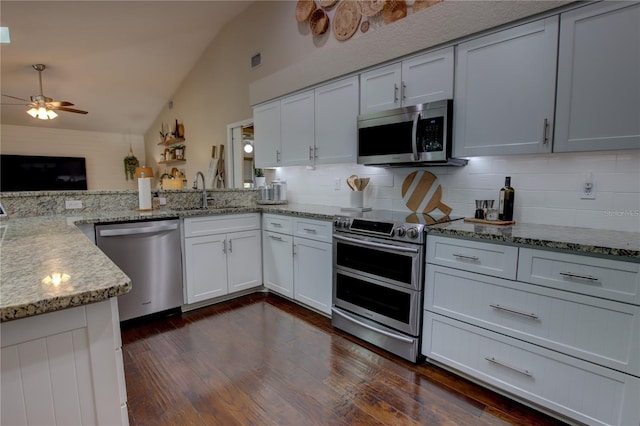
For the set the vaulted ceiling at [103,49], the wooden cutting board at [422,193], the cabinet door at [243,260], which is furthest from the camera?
the vaulted ceiling at [103,49]

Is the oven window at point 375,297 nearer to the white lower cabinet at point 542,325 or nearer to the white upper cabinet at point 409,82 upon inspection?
the white lower cabinet at point 542,325

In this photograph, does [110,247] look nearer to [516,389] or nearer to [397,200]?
[397,200]

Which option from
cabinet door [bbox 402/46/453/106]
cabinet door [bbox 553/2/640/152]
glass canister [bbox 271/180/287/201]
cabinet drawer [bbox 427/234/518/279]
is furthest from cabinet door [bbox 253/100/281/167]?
cabinet door [bbox 553/2/640/152]

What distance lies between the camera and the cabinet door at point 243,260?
315 cm

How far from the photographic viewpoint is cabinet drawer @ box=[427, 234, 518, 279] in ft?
5.56

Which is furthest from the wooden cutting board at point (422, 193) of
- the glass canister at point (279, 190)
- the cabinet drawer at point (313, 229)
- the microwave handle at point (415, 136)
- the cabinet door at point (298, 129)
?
the glass canister at point (279, 190)

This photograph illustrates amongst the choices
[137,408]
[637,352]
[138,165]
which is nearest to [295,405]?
[137,408]

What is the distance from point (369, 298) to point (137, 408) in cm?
157

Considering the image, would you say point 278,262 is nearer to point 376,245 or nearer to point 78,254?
point 376,245

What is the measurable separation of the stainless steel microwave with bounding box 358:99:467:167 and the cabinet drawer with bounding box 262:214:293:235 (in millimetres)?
923

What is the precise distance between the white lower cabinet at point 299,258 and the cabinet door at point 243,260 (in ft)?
0.28

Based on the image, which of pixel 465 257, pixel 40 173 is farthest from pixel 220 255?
pixel 40 173

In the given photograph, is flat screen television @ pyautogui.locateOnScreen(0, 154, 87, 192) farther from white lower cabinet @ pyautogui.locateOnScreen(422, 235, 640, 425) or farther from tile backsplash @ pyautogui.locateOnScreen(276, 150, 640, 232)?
white lower cabinet @ pyautogui.locateOnScreen(422, 235, 640, 425)

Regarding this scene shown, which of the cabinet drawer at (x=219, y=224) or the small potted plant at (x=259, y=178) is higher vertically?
the small potted plant at (x=259, y=178)
